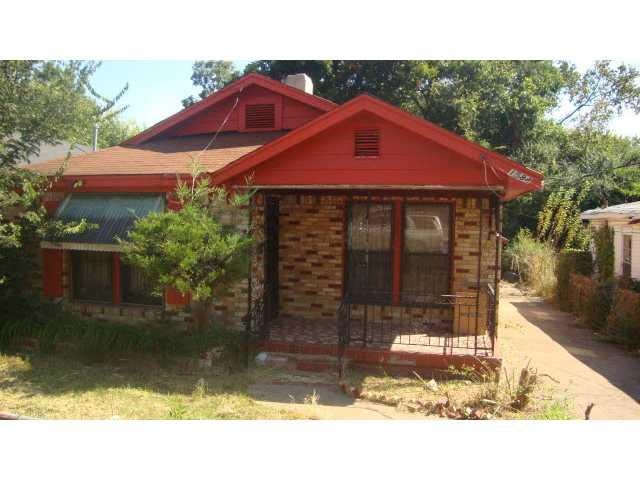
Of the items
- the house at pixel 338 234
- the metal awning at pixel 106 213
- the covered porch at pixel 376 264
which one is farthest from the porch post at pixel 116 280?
the covered porch at pixel 376 264

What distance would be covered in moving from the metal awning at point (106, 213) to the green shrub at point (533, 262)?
1185cm

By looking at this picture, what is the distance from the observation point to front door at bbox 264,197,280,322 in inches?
321

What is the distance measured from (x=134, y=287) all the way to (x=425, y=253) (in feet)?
17.0

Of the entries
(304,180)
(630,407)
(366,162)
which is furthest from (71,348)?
(630,407)

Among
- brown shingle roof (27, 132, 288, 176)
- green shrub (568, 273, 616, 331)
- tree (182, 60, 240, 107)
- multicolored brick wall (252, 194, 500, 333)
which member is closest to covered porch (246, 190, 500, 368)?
multicolored brick wall (252, 194, 500, 333)

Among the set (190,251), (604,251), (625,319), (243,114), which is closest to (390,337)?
(190,251)

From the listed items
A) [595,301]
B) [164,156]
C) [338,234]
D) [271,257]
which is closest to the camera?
[271,257]

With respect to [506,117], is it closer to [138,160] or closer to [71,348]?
[138,160]

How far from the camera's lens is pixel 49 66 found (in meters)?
9.01

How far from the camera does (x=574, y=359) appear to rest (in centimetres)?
808

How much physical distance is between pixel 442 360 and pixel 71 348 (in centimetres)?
558

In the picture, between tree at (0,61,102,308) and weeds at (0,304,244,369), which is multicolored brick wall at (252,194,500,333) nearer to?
weeds at (0,304,244,369)

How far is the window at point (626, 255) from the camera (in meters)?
12.7

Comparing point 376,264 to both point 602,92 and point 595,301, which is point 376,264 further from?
point 602,92
